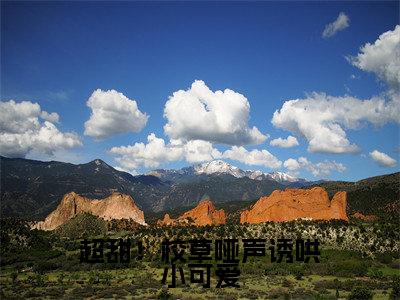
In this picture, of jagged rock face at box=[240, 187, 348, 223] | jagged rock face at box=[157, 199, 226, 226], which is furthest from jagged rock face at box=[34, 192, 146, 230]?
jagged rock face at box=[240, 187, 348, 223]

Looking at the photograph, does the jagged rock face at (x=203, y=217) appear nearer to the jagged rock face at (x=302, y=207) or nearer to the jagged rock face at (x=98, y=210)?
the jagged rock face at (x=302, y=207)

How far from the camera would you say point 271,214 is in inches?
5719

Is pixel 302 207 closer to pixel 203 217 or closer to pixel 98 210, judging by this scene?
pixel 203 217

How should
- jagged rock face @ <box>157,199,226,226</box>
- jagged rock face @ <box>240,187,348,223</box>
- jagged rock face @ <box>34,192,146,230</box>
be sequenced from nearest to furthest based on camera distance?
jagged rock face @ <box>240,187,348,223</box>
jagged rock face @ <box>157,199,226,226</box>
jagged rock face @ <box>34,192,146,230</box>

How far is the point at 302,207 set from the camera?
479ft

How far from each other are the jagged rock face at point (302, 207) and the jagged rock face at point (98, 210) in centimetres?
5776

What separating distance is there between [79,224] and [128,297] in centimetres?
11380

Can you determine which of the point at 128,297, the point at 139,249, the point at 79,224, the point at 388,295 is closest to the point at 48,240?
the point at 79,224

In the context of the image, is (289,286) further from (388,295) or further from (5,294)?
(5,294)

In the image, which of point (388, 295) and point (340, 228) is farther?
point (340, 228)

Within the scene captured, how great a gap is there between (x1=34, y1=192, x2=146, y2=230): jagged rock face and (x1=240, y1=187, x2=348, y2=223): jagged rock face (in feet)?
→ 190

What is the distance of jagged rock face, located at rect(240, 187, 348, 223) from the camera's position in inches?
5551

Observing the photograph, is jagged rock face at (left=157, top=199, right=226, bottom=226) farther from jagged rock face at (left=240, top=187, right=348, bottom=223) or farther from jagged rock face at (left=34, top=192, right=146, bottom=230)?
jagged rock face at (left=34, top=192, right=146, bottom=230)

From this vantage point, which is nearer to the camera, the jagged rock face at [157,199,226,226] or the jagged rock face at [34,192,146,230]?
the jagged rock face at [157,199,226,226]
